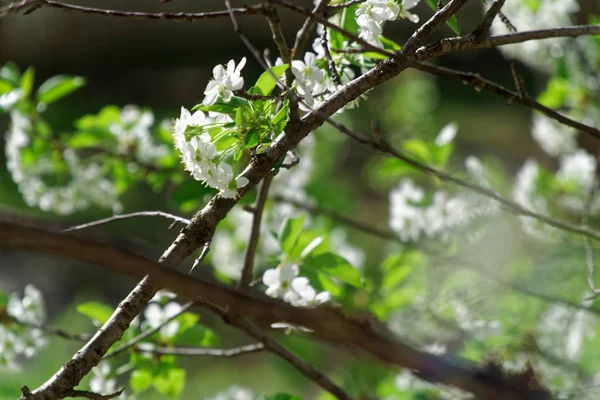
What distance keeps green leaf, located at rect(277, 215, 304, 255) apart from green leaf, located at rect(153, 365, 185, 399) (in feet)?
0.89

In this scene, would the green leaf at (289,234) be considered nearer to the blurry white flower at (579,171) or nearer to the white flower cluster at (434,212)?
the white flower cluster at (434,212)

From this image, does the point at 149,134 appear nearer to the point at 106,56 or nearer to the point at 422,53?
the point at 422,53

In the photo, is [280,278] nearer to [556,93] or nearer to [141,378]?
[141,378]

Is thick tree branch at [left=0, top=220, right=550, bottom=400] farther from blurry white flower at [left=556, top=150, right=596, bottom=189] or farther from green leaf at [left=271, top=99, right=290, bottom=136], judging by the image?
blurry white flower at [left=556, top=150, right=596, bottom=189]

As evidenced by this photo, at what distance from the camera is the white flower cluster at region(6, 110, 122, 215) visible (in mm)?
1537

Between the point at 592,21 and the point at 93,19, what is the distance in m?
5.89

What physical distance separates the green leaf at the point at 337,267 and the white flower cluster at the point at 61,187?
0.78 m

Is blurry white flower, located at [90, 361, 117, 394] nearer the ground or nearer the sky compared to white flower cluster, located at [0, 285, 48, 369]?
nearer the ground

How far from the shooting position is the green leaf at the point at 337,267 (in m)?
0.96

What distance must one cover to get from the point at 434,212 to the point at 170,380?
785 millimetres

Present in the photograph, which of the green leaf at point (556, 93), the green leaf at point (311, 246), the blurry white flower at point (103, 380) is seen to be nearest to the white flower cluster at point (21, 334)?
the blurry white flower at point (103, 380)

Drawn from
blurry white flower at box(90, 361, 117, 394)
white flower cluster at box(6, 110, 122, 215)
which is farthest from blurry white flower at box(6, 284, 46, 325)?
white flower cluster at box(6, 110, 122, 215)

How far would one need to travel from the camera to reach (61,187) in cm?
159

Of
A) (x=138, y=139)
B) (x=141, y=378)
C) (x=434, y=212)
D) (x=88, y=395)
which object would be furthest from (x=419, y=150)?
(x=88, y=395)
